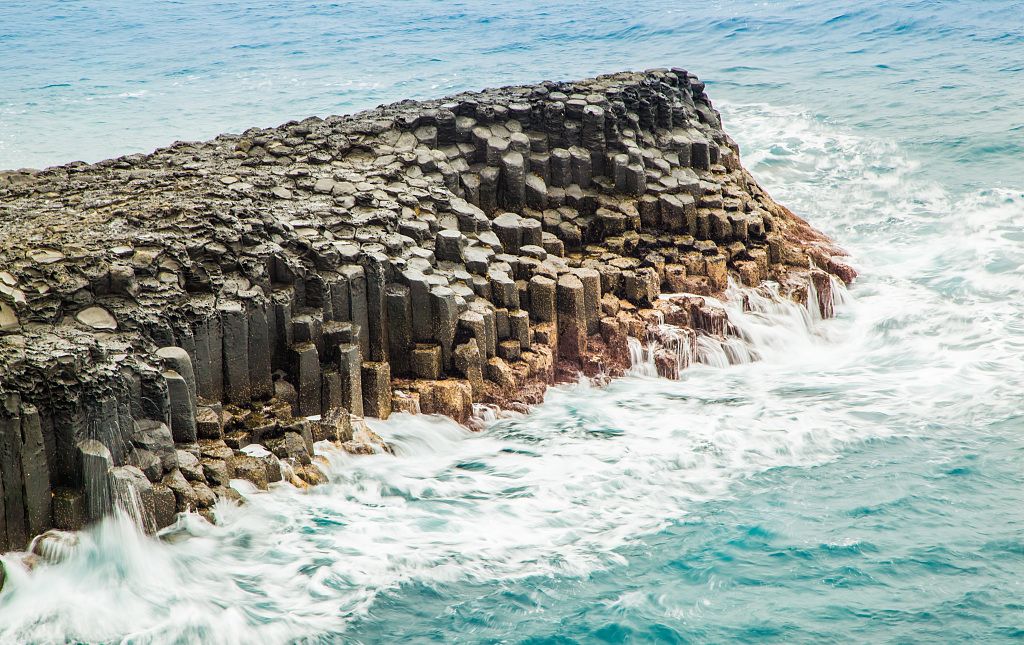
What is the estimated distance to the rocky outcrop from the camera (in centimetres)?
614

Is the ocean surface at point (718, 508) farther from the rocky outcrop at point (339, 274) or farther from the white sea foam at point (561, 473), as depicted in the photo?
the rocky outcrop at point (339, 274)

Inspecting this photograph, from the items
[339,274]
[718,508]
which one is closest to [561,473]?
[718,508]

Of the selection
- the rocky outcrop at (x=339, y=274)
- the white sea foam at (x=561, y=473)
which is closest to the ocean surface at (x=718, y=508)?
the white sea foam at (x=561, y=473)

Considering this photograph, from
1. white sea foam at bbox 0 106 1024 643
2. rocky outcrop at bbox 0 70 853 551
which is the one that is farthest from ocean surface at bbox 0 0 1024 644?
rocky outcrop at bbox 0 70 853 551

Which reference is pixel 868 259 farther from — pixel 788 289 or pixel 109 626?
pixel 109 626

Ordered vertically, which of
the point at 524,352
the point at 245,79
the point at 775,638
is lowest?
the point at 775,638

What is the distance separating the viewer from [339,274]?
778cm

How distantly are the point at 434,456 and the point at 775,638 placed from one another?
2.84 meters

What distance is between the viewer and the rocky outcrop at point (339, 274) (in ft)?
20.1

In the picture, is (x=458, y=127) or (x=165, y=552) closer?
(x=165, y=552)

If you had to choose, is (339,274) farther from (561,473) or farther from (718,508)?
(718,508)

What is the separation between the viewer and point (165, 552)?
5969 millimetres

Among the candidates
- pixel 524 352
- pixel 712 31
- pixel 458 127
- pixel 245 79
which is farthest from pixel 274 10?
pixel 524 352

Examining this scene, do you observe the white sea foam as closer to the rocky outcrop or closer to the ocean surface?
the ocean surface
